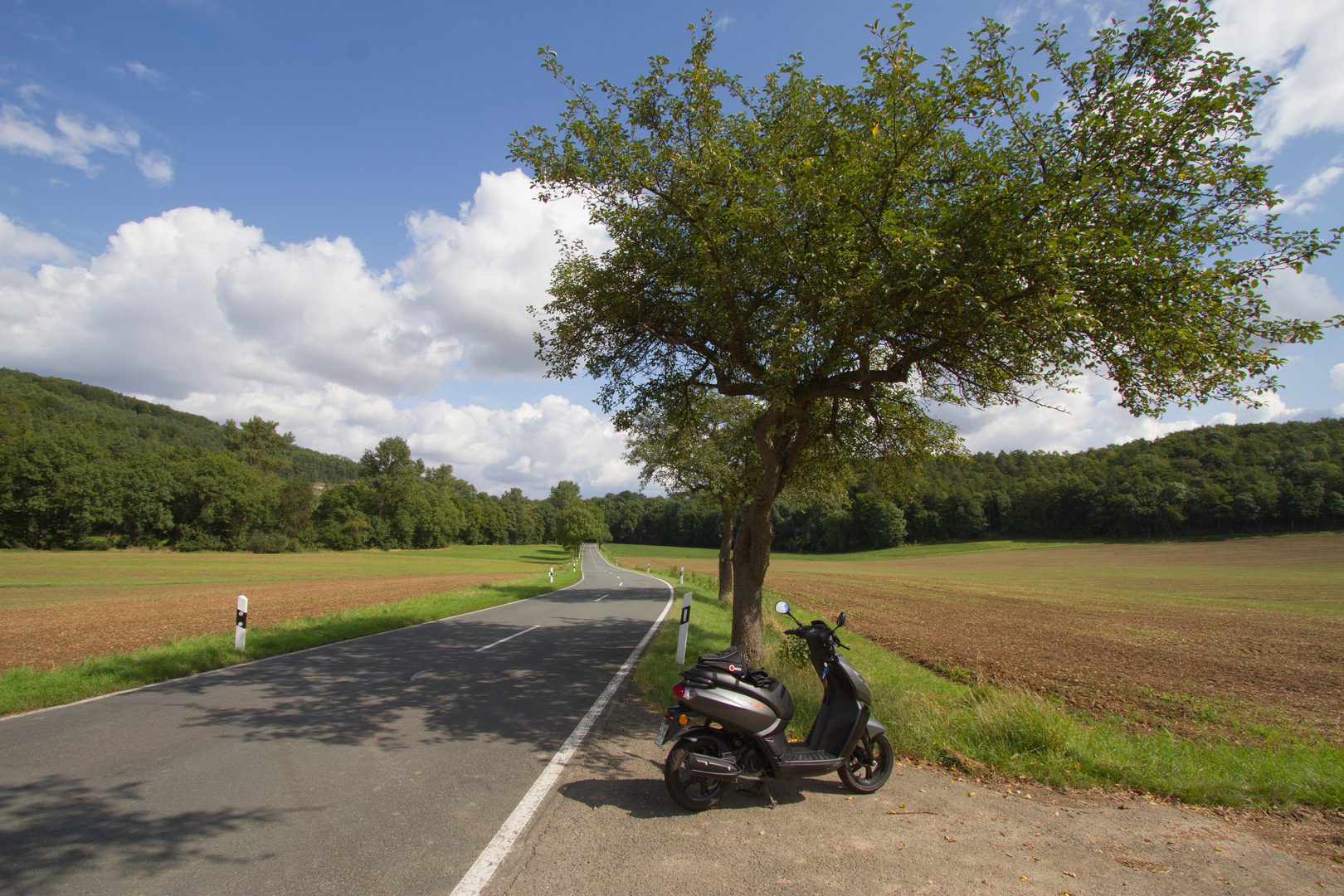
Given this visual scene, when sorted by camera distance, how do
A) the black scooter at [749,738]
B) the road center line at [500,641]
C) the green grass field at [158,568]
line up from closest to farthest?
the black scooter at [749,738]
the road center line at [500,641]
the green grass field at [158,568]

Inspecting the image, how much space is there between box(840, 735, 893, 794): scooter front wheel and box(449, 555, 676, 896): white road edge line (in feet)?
7.82

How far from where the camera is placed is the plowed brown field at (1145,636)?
32.6 ft

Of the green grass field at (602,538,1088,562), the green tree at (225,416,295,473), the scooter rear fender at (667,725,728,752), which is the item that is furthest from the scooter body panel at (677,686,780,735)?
the green tree at (225,416,295,473)

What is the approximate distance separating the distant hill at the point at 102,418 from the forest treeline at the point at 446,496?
0.75 m

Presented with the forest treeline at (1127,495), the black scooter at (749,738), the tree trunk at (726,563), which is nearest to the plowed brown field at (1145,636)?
the tree trunk at (726,563)

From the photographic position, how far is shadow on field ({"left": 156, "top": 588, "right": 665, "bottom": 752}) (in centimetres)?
604

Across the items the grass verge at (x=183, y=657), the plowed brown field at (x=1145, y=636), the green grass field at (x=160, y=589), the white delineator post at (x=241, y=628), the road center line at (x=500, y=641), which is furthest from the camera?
the road center line at (x=500, y=641)

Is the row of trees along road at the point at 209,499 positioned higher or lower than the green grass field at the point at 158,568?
higher

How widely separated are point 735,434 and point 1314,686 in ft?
39.4

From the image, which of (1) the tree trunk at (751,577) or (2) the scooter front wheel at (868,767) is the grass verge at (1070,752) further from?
(2) the scooter front wheel at (868,767)

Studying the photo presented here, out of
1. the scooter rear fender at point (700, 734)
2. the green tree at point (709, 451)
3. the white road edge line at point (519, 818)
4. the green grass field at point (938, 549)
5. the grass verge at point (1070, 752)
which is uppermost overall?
the green tree at point (709, 451)

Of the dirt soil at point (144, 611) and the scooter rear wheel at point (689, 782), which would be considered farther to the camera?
the dirt soil at point (144, 611)

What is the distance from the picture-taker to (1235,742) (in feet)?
24.7

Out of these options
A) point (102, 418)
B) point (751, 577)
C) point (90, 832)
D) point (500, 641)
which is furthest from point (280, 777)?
point (102, 418)
